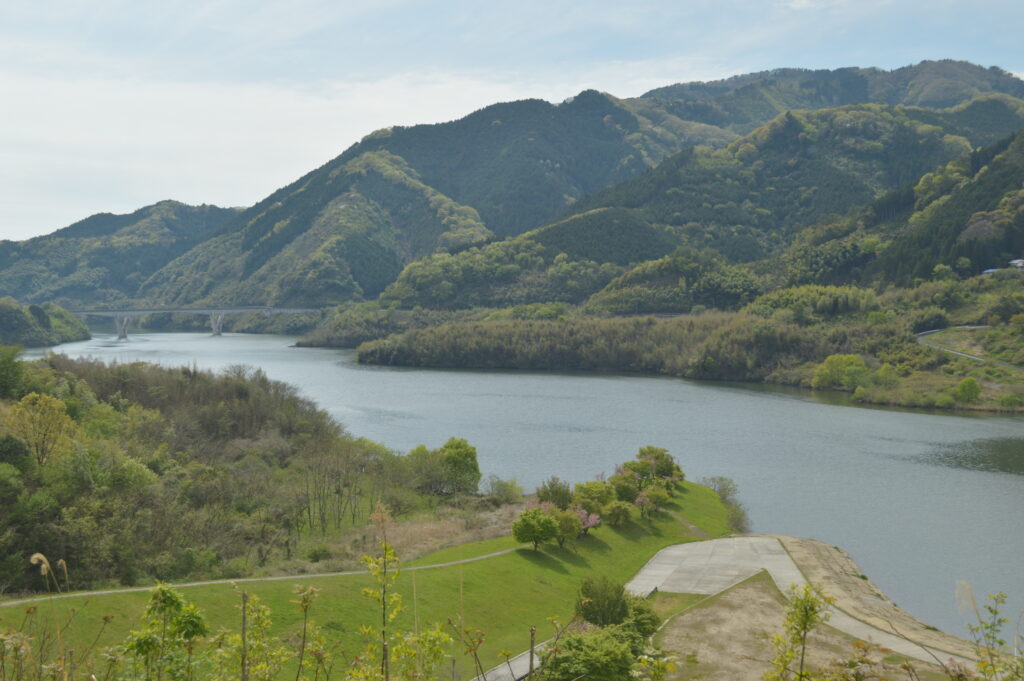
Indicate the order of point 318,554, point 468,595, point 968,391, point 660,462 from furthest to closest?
point 968,391 < point 660,462 < point 318,554 < point 468,595

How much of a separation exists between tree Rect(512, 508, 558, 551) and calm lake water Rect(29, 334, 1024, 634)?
46.7 feet

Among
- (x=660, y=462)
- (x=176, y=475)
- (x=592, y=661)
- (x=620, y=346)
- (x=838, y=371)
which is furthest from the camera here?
(x=620, y=346)

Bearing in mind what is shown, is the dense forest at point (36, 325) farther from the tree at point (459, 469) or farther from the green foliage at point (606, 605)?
the green foliage at point (606, 605)

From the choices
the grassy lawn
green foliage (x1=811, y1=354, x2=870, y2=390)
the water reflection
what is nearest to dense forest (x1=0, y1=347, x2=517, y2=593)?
the grassy lawn

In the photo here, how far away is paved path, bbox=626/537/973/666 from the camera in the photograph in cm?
3059

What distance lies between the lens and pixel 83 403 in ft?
144

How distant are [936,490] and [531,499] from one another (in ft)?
81.4

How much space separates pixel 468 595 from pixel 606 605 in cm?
662

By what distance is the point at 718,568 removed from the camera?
33.0 m

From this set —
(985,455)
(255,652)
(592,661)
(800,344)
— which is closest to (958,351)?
(800,344)

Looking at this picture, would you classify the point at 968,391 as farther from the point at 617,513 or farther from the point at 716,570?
the point at 716,570

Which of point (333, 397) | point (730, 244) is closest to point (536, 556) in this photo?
point (333, 397)

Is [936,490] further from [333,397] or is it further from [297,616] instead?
[333,397]

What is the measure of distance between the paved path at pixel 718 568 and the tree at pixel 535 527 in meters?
4.08
